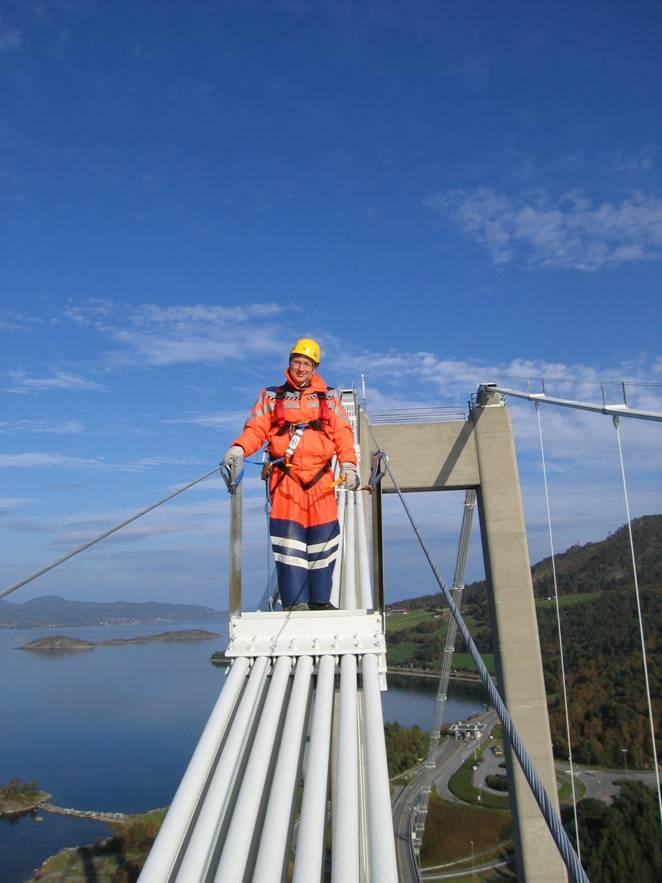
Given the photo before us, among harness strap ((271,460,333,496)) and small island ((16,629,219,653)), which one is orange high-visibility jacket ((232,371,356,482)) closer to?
harness strap ((271,460,333,496))

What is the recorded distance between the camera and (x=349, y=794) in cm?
151

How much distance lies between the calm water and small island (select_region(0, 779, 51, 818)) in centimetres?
59

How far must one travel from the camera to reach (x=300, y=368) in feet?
10.4

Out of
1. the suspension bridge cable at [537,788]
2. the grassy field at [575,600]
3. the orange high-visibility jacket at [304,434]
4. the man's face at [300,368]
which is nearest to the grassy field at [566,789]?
the grassy field at [575,600]

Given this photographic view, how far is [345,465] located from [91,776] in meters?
39.5

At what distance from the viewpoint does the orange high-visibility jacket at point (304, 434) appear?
9.53ft

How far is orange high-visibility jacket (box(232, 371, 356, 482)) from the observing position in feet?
9.53

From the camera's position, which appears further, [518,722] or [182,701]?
[182,701]

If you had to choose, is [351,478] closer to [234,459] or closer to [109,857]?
[234,459]

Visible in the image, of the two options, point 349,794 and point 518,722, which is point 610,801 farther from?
point 349,794

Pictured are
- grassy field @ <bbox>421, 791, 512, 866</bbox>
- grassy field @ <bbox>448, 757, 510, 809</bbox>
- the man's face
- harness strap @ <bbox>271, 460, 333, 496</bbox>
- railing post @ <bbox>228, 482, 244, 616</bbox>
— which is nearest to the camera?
railing post @ <bbox>228, 482, 244, 616</bbox>

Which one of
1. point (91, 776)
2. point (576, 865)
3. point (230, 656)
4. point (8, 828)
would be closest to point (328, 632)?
point (230, 656)

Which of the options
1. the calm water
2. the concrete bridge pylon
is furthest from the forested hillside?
the concrete bridge pylon

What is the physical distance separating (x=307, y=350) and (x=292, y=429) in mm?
461
